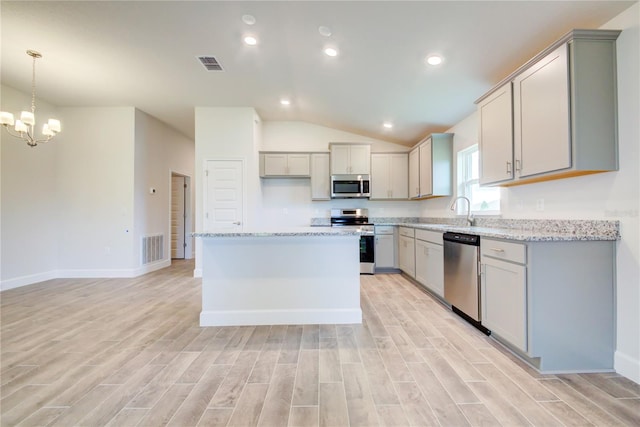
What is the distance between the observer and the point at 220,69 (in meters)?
3.48

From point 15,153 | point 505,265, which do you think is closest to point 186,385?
point 505,265

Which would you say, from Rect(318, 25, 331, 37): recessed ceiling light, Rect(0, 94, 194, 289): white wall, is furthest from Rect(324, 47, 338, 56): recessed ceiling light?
Rect(0, 94, 194, 289): white wall

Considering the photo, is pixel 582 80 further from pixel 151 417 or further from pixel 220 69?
pixel 220 69

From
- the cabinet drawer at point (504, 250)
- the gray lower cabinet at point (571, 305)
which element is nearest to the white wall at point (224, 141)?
the cabinet drawer at point (504, 250)

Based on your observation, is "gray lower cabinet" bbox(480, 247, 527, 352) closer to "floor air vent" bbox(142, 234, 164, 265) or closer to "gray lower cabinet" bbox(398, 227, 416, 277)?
"gray lower cabinet" bbox(398, 227, 416, 277)

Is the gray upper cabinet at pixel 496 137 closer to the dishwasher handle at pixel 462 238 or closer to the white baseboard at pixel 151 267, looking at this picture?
the dishwasher handle at pixel 462 238

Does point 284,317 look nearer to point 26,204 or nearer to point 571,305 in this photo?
point 571,305

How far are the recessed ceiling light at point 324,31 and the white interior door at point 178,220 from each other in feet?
17.7

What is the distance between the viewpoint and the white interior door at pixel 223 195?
4.62 metres

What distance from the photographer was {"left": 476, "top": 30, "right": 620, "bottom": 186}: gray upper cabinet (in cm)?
181

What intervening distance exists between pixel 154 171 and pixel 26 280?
257 cm

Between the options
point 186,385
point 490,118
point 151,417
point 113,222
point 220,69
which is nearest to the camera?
point 151,417

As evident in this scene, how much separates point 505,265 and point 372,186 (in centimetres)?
328

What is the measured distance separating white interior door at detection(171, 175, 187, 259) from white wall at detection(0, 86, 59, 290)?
226 centimetres
